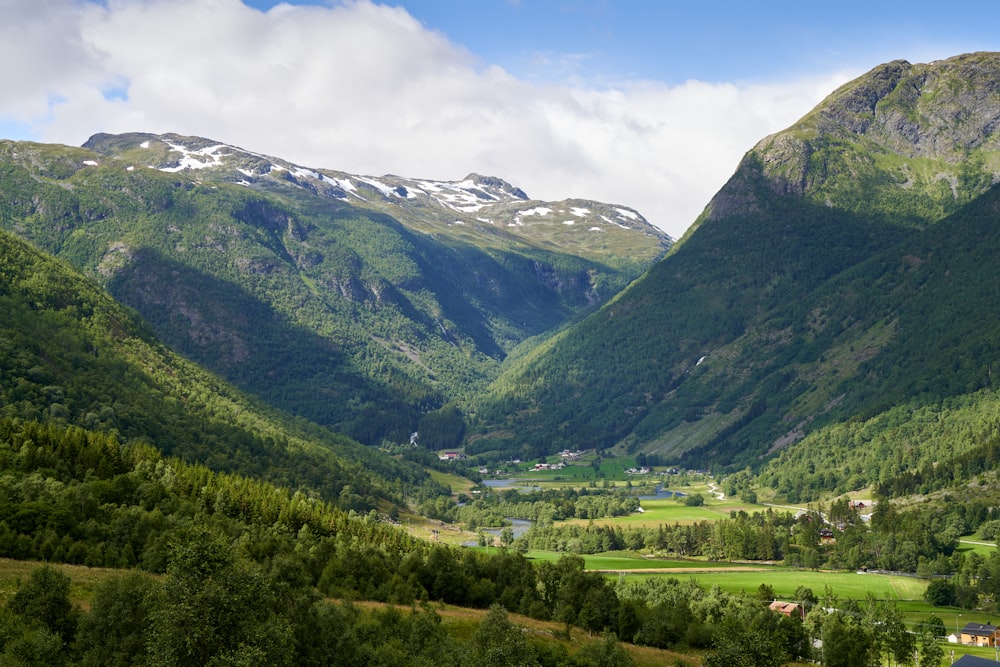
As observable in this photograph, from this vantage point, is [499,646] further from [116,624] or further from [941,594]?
[941,594]

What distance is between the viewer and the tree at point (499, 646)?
77.8 meters

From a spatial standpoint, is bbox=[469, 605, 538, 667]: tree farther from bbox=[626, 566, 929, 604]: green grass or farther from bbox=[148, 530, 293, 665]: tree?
bbox=[626, 566, 929, 604]: green grass

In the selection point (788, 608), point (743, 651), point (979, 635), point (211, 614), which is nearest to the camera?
point (211, 614)

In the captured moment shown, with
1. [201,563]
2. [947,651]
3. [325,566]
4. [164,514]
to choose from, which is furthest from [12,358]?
[947,651]

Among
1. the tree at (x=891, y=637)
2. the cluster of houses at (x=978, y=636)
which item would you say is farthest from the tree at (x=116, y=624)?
the cluster of houses at (x=978, y=636)

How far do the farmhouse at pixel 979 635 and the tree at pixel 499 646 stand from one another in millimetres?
Result: 89582

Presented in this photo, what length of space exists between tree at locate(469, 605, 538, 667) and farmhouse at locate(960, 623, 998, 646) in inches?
3527

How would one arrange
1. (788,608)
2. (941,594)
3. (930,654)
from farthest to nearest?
(941,594), (788,608), (930,654)

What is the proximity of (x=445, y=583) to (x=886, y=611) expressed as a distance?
70.3m

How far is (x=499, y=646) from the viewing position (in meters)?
79.8

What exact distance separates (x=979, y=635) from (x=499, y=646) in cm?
9867

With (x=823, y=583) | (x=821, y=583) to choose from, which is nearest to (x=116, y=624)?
(x=821, y=583)

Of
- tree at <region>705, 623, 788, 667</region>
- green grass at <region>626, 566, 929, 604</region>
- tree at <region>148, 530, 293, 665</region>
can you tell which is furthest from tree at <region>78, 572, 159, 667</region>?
green grass at <region>626, 566, 929, 604</region>

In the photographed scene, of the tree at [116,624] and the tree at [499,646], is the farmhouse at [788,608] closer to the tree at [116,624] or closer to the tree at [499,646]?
the tree at [499,646]
